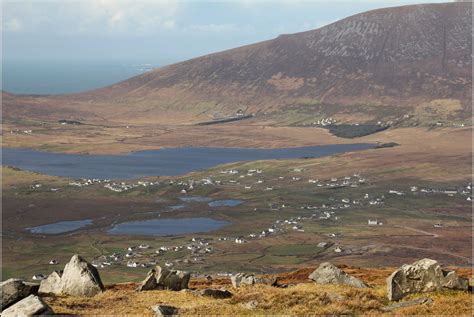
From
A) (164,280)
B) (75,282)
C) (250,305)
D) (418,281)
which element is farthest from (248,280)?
(418,281)

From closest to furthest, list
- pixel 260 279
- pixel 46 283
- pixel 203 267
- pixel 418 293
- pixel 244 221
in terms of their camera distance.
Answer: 1. pixel 418 293
2. pixel 46 283
3. pixel 260 279
4. pixel 203 267
5. pixel 244 221

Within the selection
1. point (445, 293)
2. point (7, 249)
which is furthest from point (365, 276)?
point (7, 249)

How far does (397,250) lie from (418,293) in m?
129

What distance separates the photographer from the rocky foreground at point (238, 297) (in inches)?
1248

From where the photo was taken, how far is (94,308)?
32906mm

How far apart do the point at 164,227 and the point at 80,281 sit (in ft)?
510

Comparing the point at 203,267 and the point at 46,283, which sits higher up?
the point at 46,283

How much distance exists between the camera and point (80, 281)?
39.0 m

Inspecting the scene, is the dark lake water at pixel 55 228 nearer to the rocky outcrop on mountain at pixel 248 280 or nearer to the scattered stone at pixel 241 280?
the rocky outcrop on mountain at pixel 248 280

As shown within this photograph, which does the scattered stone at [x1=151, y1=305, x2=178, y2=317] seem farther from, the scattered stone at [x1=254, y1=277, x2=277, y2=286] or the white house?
the white house

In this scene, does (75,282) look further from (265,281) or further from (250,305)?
(265,281)

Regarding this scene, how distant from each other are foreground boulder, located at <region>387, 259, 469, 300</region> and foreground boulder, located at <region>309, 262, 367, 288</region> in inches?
251

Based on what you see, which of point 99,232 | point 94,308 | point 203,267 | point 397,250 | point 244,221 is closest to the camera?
point 94,308

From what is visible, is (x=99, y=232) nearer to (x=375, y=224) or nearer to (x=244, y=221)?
(x=244, y=221)
